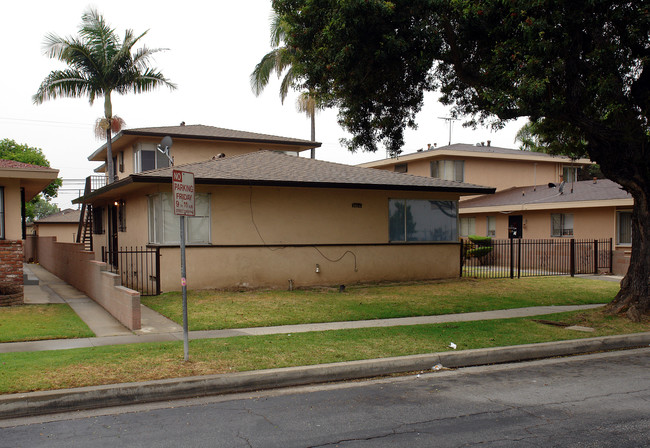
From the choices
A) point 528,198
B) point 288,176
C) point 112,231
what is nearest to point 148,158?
point 112,231

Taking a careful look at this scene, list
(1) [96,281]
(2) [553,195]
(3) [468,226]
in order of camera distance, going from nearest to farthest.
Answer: (1) [96,281], (2) [553,195], (3) [468,226]

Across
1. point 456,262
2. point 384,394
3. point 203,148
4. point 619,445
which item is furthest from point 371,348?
point 203,148

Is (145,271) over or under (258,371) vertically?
over

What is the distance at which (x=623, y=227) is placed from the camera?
23828 mm

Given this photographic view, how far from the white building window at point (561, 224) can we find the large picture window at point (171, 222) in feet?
59.8

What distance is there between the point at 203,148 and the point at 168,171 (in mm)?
10137

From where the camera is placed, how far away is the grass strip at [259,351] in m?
7.02

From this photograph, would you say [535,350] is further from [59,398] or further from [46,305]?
[46,305]

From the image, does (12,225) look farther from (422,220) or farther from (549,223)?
(549,223)

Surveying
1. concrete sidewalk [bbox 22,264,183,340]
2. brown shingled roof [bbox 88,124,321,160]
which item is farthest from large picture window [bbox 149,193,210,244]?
brown shingled roof [bbox 88,124,321,160]

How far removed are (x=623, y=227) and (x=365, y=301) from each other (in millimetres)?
15525

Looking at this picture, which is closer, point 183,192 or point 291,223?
point 183,192

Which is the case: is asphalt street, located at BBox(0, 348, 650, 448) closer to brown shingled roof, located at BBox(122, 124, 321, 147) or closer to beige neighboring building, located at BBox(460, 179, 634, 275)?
beige neighboring building, located at BBox(460, 179, 634, 275)

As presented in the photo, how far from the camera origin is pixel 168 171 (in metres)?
15.6
